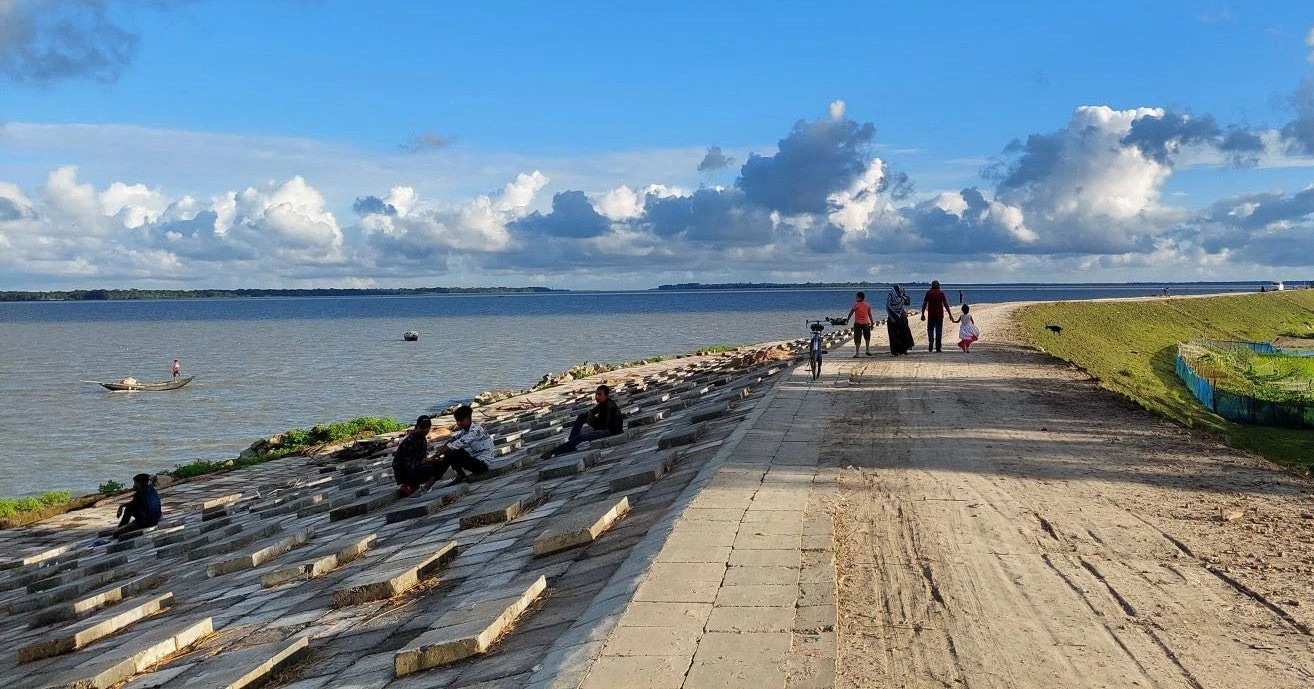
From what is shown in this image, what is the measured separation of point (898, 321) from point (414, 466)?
1319cm

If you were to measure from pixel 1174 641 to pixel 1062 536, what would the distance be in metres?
2.40

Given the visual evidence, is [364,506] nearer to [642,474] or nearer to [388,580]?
[642,474]

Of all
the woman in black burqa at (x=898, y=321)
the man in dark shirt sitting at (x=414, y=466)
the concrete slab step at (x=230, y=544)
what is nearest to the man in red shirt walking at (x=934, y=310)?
the woman in black burqa at (x=898, y=321)

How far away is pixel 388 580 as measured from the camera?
27.2ft

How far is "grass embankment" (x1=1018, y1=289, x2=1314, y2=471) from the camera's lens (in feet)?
66.4

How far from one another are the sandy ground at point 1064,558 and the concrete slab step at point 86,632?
659cm

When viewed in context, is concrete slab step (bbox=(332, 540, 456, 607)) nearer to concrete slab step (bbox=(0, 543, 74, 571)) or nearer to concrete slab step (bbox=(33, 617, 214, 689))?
concrete slab step (bbox=(33, 617, 214, 689))

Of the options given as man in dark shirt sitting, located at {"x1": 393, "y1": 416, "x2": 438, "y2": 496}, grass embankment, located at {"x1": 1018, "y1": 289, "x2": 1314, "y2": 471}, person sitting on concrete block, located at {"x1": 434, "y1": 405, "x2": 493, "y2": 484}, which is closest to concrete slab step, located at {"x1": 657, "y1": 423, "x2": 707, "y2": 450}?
person sitting on concrete block, located at {"x1": 434, "y1": 405, "x2": 493, "y2": 484}

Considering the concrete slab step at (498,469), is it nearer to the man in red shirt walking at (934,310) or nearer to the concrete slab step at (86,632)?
the concrete slab step at (86,632)

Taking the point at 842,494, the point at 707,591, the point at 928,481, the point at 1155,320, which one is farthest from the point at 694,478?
the point at 1155,320

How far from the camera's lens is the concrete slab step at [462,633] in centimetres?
596

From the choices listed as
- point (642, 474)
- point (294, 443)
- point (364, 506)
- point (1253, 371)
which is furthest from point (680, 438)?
point (1253, 371)

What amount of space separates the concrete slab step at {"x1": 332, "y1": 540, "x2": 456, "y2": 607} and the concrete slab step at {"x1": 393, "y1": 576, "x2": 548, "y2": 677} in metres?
1.60

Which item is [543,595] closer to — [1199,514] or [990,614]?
[990,614]
